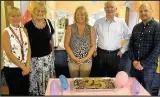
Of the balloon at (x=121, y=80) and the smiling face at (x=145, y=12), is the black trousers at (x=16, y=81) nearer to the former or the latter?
the balloon at (x=121, y=80)

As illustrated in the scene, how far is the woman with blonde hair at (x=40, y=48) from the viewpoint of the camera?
2.00 meters

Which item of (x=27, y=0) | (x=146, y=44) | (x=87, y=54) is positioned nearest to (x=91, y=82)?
(x=87, y=54)

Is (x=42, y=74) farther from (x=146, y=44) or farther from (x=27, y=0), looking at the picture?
(x=146, y=44)

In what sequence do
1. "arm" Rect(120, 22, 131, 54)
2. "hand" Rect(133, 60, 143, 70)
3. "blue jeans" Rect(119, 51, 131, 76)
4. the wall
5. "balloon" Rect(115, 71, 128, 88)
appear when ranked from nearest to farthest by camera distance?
"balloon" Rect(115, 71, 128, 88) < "hand" Rect(133, 60, 143, 70) < "arm" Rect(120, 22, 131, 54) < "blue jeans" Rect(119, 51, 131, 76) < the wall

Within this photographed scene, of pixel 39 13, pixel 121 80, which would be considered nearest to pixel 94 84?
pixel 121 80

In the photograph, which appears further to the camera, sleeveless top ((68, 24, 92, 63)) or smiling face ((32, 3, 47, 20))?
sleeveless top ((68, 24, 92, 63))

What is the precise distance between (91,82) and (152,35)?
0.67 meters

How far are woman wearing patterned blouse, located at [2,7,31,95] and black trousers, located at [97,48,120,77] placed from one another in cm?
69

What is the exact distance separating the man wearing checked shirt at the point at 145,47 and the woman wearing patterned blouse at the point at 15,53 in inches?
36.6

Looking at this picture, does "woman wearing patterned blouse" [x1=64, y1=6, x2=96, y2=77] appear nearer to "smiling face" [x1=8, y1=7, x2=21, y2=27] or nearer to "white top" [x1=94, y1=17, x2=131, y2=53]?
"white top" [x1=94, y1=17, x2=131, y2=53]

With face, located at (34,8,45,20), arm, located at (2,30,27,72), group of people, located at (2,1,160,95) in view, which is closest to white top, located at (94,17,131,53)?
group of people, located at (2,1,160,95)

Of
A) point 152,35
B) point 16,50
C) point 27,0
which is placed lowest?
point 16,50

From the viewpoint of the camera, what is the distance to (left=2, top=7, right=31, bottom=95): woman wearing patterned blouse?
1.85 meters

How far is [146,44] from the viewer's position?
2.02 metres
